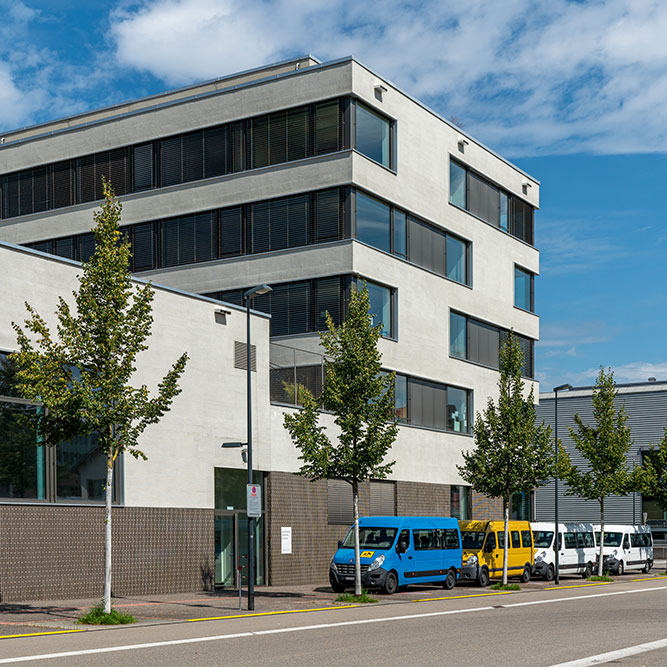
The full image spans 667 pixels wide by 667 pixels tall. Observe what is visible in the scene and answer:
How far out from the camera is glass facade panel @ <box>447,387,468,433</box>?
43.8m

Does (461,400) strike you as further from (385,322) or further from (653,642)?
(653,642)

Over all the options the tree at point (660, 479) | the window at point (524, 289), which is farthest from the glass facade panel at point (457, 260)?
the tree at point (660, 479)

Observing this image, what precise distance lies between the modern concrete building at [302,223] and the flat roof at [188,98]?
88mm

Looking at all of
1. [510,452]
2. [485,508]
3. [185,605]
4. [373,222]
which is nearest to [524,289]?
[485,508]

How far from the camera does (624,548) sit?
48.2m

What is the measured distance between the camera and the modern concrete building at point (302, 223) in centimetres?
3731

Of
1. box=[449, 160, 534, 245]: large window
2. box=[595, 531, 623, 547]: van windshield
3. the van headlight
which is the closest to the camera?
the van headlight

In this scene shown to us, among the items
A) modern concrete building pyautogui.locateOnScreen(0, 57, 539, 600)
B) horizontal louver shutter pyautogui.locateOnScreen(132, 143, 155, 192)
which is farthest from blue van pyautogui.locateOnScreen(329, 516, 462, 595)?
horizontal louver shutter pyautogui.locateOnScreen(132, 143, 155, 192)

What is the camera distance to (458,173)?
45.1m

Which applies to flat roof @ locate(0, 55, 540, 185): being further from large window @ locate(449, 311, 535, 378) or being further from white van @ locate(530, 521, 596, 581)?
white van @ locate(530, 521, 596, 581)

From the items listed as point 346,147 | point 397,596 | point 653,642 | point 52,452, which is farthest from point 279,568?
point 653,642

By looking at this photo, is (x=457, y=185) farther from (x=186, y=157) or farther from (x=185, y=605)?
(x=185, y=605)

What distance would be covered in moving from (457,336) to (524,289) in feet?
24.5

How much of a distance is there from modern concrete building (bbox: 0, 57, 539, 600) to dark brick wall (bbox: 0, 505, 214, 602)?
12.5 feet
